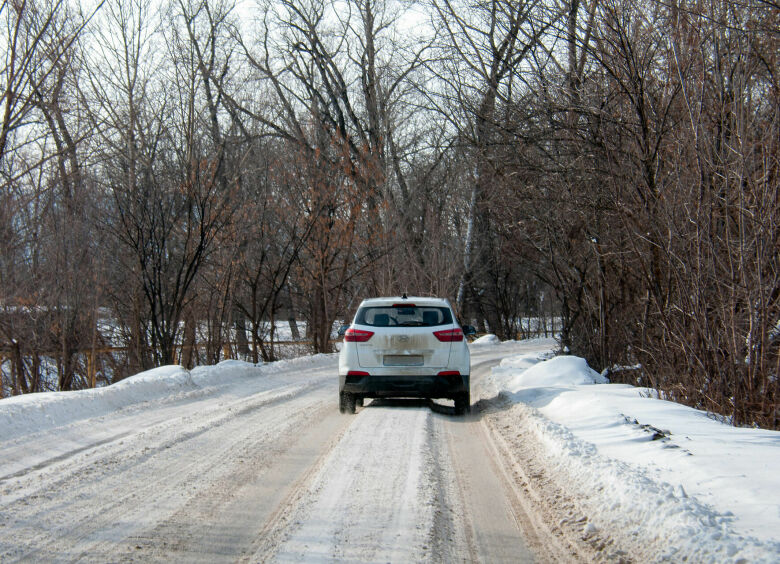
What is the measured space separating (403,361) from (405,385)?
0.35 metres

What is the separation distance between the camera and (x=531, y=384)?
12.8 metres

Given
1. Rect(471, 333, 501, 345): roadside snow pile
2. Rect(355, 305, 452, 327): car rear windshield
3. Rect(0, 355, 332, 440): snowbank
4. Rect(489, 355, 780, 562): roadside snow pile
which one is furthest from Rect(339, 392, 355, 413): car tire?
Rect(471, 333, 501, 345): roadside snow pile

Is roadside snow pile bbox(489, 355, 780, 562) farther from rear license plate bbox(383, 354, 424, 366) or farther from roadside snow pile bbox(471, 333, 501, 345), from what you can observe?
roadside snow pile bbox(471, 333, 501, 345)

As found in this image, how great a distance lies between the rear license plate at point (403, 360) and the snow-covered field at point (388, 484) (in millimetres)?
735

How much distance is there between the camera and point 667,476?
17.2 feet

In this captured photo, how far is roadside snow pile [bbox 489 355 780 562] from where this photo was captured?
3.92m

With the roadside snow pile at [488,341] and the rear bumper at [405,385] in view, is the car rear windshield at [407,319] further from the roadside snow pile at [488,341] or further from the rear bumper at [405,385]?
the roadside snow pile at [488,341]

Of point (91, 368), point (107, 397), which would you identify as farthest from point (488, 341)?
point (107, 397)

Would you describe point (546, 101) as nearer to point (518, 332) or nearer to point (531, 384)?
point (531, 384)

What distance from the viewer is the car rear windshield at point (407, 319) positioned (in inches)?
Result: 399

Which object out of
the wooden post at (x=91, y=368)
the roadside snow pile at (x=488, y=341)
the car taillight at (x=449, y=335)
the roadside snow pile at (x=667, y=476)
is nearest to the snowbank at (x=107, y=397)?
the wooden post at (x=91, y=368)

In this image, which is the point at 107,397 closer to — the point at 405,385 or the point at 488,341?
the point at 405,385

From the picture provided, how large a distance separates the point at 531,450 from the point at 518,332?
36.8 m

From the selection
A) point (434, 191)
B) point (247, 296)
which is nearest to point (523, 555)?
point (247, 296)
